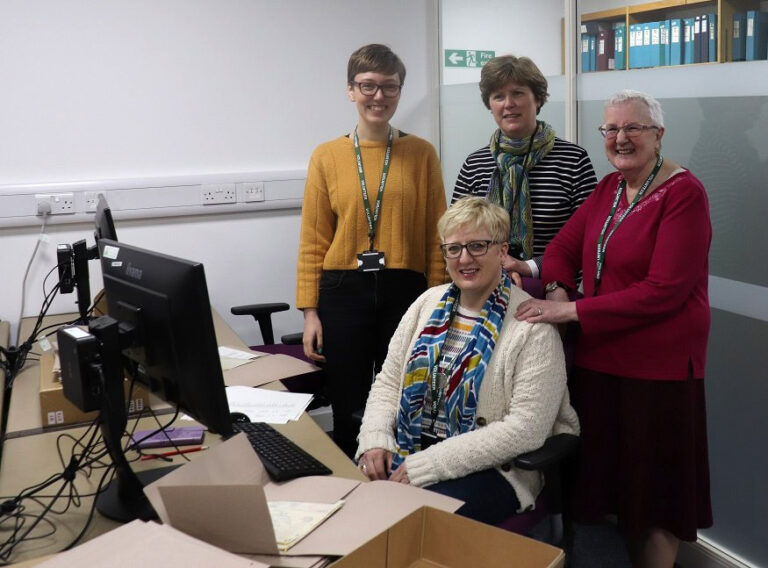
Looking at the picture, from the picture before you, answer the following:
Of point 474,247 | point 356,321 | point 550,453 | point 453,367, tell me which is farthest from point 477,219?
point 356,321

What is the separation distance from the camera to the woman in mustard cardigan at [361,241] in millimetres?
2633

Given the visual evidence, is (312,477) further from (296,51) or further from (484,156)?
(296,51)

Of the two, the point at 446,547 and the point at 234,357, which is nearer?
the point at 446,547

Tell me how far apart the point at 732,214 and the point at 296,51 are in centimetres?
212

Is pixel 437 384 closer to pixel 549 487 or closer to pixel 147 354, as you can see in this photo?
pixel 549 487

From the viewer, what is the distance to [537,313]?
2.00m

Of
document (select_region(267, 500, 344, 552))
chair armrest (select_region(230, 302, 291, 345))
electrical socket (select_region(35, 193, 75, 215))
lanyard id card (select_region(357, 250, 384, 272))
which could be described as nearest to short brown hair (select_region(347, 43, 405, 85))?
lanyard id card (select_region(357, 250, 384, 272))

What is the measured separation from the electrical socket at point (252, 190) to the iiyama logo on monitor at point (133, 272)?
1965 millimetres

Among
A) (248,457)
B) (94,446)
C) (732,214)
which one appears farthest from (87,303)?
(732,214)

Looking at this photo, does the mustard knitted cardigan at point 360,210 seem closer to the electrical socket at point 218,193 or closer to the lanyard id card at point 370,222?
the lanyard id card at point 370,222

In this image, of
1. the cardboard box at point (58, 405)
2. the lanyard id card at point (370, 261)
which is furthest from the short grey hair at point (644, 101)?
the cardboard box at point (58, 405)

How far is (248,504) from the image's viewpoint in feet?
4.09

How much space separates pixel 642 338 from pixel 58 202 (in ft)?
7.96

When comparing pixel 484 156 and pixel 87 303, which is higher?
pixel 484 156
